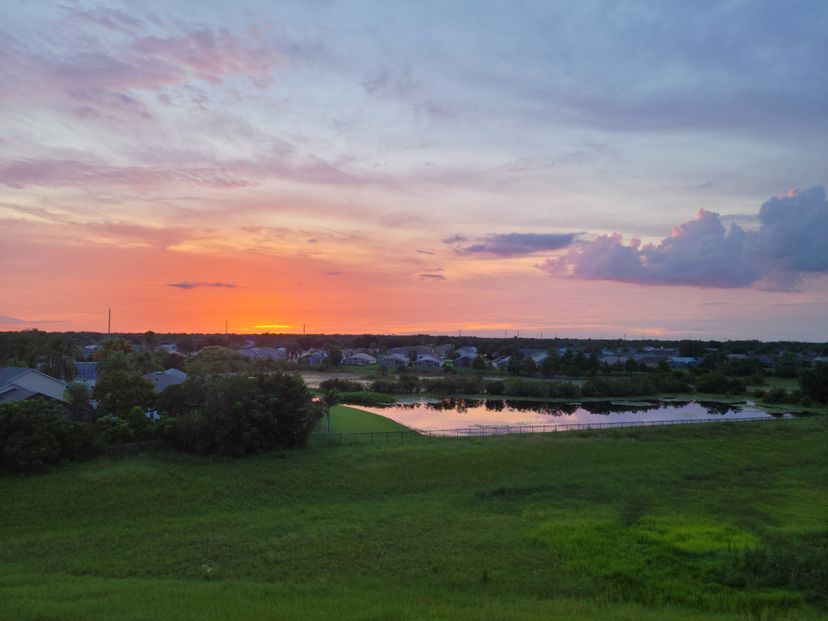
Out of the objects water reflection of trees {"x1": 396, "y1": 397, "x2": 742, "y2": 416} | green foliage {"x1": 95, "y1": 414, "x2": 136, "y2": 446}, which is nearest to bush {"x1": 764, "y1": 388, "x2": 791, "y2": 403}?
water reflection of trees {"x1": 396, "y1": 397, "x2": 742, "y2": 416}

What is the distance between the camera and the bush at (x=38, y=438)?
88.1 feet

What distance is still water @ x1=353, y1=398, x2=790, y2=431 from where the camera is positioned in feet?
183

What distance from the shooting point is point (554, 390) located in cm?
7700

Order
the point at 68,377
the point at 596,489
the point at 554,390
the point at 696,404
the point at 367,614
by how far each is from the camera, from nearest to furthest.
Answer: the point at 367,614 < the point at 596,489 < the point at 68,377 < the point at 696,404 < the point at 554,390

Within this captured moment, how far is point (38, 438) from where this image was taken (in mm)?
27219

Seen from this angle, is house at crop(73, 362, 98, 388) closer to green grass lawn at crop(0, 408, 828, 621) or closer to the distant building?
green grass lawn at crop(0, 408, 828, 621)

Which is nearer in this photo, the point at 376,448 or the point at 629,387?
the point at 376,448

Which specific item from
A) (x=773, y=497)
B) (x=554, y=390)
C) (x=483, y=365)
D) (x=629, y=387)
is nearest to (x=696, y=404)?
(x=629, y=387)

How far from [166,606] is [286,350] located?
422ft

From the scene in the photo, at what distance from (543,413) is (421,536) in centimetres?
4566

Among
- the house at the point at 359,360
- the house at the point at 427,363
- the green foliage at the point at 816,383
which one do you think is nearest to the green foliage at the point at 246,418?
the green foliage at the point at 816,383

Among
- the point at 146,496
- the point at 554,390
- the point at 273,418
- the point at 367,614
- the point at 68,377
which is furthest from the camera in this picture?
the point at 554,390

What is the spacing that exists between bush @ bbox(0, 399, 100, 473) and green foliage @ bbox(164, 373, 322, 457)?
393cm

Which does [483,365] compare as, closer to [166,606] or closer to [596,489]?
[596,489]
